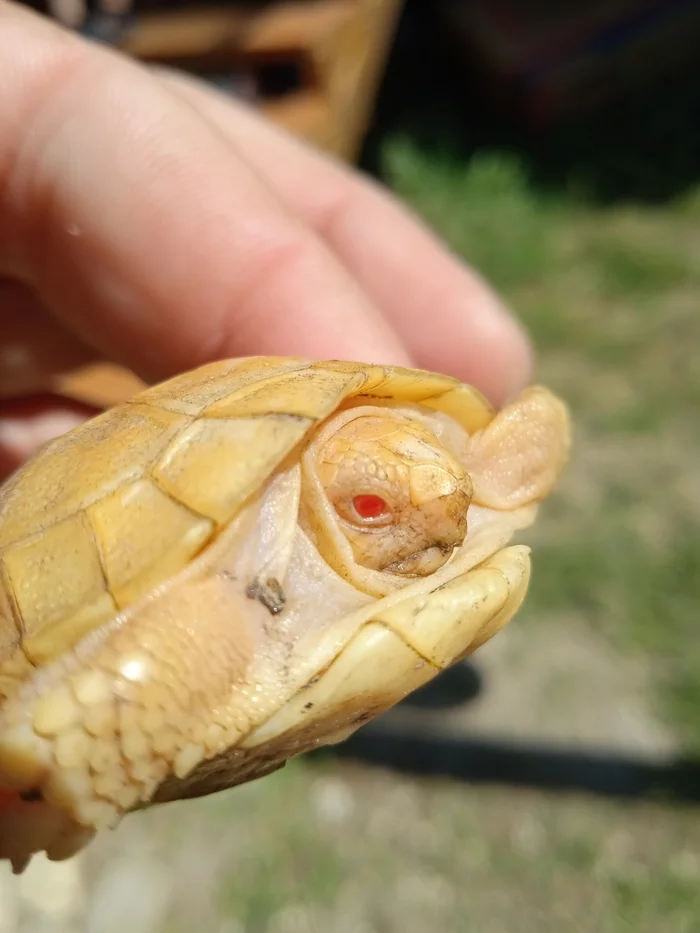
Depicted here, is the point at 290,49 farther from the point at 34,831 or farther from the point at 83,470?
the point at 34,831

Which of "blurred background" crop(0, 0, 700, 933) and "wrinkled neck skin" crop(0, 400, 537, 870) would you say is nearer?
"wrinkled neck skin" crop(0, 400, 537, 870)

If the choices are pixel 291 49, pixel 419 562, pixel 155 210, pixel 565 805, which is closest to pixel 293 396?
pixel 419 562

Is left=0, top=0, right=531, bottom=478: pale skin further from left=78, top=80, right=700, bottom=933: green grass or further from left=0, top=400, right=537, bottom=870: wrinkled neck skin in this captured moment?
left=78, top=80, right=700, bottom=933: green grass

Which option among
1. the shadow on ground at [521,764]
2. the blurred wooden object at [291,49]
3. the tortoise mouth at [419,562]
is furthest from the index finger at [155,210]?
the blurred wooden object at [291,49]

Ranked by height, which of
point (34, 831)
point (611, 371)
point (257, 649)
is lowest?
point (611, 371)

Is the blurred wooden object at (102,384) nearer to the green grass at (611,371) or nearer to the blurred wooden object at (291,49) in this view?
the blurred wooden object at (291,49)

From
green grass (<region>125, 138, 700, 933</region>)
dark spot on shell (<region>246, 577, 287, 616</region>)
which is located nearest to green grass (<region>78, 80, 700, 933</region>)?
green grass (<region>125, 138, 700, 933</region>)

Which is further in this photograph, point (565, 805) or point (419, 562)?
point (565, 805)
